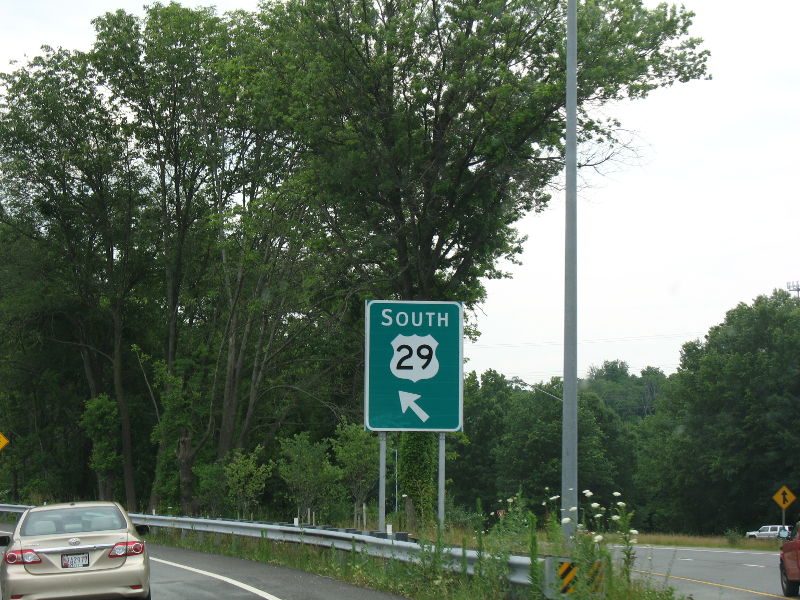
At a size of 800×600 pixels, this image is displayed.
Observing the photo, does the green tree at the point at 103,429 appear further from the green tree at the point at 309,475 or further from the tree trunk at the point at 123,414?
the green tree at the point at 309,475

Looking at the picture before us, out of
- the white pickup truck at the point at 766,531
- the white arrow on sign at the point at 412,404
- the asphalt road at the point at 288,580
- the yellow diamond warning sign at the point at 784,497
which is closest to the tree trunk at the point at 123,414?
the asphalt road at the point at 288,580

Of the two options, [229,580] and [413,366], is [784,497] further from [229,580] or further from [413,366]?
[413,366]

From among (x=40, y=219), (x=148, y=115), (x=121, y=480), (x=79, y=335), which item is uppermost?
(x=148, y=115)

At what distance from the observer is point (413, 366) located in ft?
48.0

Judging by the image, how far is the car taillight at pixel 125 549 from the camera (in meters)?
11.8

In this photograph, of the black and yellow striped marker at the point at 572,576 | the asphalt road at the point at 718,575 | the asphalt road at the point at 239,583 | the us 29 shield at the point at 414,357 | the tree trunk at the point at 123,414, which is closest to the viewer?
the black and yellow striped marker at the point at 572,576

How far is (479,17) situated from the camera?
2908cm

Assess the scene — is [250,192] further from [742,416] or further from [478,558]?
[742,416]

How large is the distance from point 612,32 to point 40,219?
2774 cm

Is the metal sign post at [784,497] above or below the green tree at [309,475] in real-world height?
below

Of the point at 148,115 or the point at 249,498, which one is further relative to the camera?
the point at 148,115

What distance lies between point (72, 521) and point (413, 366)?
4907 mm

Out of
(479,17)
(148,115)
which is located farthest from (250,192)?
(479,17)

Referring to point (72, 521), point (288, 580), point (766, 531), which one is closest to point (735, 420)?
point (766, 531)
